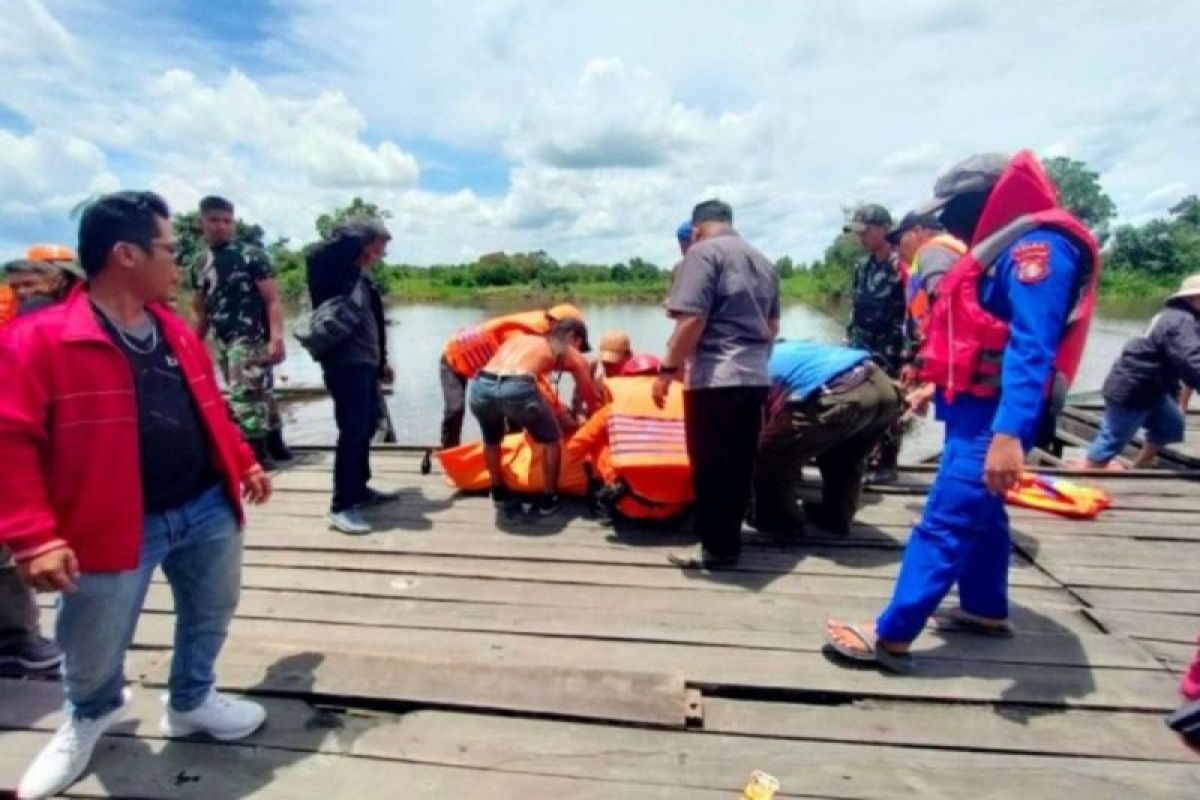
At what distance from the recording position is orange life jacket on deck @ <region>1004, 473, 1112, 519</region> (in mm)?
3926

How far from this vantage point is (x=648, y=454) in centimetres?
349

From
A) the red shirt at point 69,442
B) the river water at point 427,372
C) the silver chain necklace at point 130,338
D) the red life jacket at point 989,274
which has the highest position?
the red life jacket at point 989,274

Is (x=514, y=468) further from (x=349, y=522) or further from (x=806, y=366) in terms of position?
(x=806, y=366)

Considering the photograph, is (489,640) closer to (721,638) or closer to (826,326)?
(721,638)

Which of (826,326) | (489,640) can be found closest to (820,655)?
(489,640)

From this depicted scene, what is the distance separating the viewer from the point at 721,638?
8.48ft

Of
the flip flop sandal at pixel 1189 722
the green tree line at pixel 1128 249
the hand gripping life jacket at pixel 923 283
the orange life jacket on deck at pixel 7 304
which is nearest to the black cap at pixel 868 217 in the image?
the hand gripping life jacket at pixel 923 283

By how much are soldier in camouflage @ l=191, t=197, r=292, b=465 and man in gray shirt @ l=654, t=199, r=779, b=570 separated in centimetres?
294

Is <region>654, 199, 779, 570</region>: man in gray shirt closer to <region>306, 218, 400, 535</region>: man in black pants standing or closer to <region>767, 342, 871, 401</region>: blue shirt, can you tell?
<region>767, 342, 871, 401</region>: blue shirt

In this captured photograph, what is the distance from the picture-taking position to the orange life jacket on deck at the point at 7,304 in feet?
8.79

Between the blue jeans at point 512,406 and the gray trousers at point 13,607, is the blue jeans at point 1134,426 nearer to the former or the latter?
the blue jeans at point 512,406

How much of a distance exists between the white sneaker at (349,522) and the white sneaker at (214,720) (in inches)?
63.8

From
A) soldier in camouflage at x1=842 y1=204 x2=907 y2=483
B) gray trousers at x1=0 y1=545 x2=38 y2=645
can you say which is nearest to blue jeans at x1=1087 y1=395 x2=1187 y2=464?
soldier in camouflage at x1=842 y1=204 x2=907 y2=483

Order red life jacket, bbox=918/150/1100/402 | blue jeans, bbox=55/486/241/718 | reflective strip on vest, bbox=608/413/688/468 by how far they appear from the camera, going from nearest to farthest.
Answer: blue jeans, bbox=55/486/241/718 → red life jacket, bbox=918/150/1100/402 → reflective strip on vest, bbox=608/413/688/468
